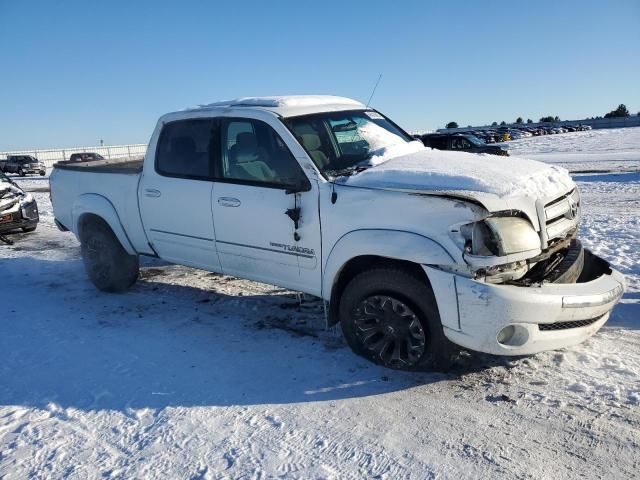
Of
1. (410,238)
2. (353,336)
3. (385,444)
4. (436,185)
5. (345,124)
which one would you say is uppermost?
(345,124)

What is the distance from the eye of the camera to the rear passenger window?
492 centimetres

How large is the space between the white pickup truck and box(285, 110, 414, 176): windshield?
2cm

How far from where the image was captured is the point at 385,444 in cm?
307

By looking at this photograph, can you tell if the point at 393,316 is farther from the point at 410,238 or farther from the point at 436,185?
the point at 436,185

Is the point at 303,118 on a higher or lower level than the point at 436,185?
higher

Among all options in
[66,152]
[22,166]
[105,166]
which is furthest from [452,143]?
[66,152]

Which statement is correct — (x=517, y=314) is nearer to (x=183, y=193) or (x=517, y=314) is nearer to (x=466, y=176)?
(x=466, y=176)

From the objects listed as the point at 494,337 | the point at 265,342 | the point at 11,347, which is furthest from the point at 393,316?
the point at 11,347

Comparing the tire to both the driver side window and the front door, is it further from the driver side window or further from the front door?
the driver side window

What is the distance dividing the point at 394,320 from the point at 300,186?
1.25 meters

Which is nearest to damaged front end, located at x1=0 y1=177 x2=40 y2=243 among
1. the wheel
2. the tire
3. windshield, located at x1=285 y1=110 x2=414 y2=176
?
the tire

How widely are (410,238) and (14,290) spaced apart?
16.8 ft

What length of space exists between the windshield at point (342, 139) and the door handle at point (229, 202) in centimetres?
77

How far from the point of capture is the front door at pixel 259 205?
4.27 metres
